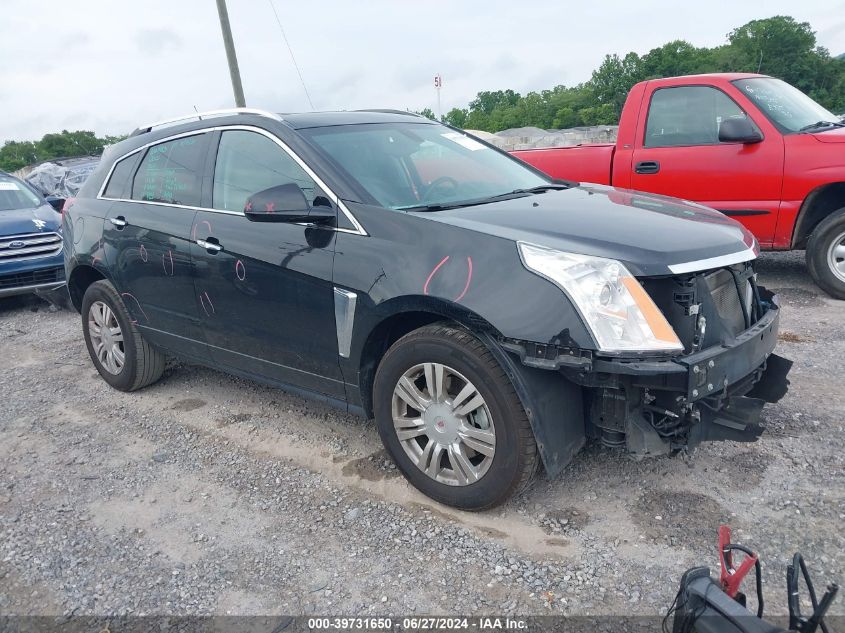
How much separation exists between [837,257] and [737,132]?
1353mm

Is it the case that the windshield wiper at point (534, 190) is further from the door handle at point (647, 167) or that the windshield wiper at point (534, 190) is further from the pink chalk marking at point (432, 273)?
the door handle at point (647, 167)

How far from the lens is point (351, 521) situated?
3055 millimetres

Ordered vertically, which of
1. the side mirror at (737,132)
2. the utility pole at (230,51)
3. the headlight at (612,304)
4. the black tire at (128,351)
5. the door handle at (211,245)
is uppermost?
the utility pole at (230,51)

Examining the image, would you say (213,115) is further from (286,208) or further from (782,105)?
(782,105)

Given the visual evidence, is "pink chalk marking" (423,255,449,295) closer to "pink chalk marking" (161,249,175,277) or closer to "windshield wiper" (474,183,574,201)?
"windshield wiper" (474,183,574,201)

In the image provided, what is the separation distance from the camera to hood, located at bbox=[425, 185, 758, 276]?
2.66m

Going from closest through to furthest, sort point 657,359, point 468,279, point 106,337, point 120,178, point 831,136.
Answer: point 657,359, point 468,279, point 120,178, point 106,337, point 831,136

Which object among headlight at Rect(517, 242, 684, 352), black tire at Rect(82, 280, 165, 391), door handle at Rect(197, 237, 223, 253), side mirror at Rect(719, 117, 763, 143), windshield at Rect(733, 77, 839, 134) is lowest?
black tire at Rect(82, 280, 165, 391)

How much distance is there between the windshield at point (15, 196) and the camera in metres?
8.45

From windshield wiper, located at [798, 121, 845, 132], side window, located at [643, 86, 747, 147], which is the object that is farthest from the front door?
windshield wiper, located at [798, 121, 845, 132]

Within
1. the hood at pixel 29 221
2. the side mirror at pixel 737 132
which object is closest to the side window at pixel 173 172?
the hood at pixel 29 221

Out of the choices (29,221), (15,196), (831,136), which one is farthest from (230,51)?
(831,136)

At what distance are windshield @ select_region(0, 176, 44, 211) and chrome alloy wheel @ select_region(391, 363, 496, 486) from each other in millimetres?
7469

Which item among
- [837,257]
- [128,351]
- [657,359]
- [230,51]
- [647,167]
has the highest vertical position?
[230,51]
